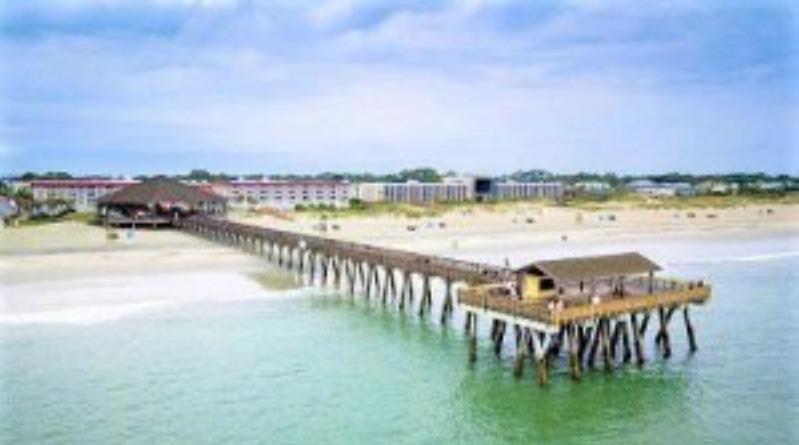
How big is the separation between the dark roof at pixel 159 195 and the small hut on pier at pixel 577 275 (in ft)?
190

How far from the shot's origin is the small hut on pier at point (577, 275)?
27578mm

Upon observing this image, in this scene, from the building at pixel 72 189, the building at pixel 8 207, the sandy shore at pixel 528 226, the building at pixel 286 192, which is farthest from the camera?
the building at pixel 286 192

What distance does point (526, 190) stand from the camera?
183750mm

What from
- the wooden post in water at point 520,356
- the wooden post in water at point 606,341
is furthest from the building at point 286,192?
the wooden post in water at point 520,356

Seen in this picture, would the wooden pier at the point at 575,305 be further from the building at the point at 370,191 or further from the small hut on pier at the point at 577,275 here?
the building at the point at 370,191

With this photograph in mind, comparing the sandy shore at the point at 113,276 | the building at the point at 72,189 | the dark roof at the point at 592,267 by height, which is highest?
the building at the point at 72,189

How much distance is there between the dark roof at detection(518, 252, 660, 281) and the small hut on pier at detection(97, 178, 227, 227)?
183 feet

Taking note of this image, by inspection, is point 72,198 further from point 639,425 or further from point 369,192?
point 639,425

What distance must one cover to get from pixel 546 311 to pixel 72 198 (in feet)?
380

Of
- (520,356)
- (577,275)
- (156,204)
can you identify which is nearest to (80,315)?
(520,356)

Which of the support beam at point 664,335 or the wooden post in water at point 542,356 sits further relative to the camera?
the support beam at point 664,335

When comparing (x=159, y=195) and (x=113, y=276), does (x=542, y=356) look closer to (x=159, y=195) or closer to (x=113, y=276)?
(x=113, y=276)

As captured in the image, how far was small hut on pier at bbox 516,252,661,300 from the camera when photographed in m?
27.6

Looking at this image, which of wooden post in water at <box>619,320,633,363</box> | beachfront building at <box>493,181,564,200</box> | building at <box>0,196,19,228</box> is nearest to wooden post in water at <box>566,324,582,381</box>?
wooden post in water at <box>619,320,633,363</box>
